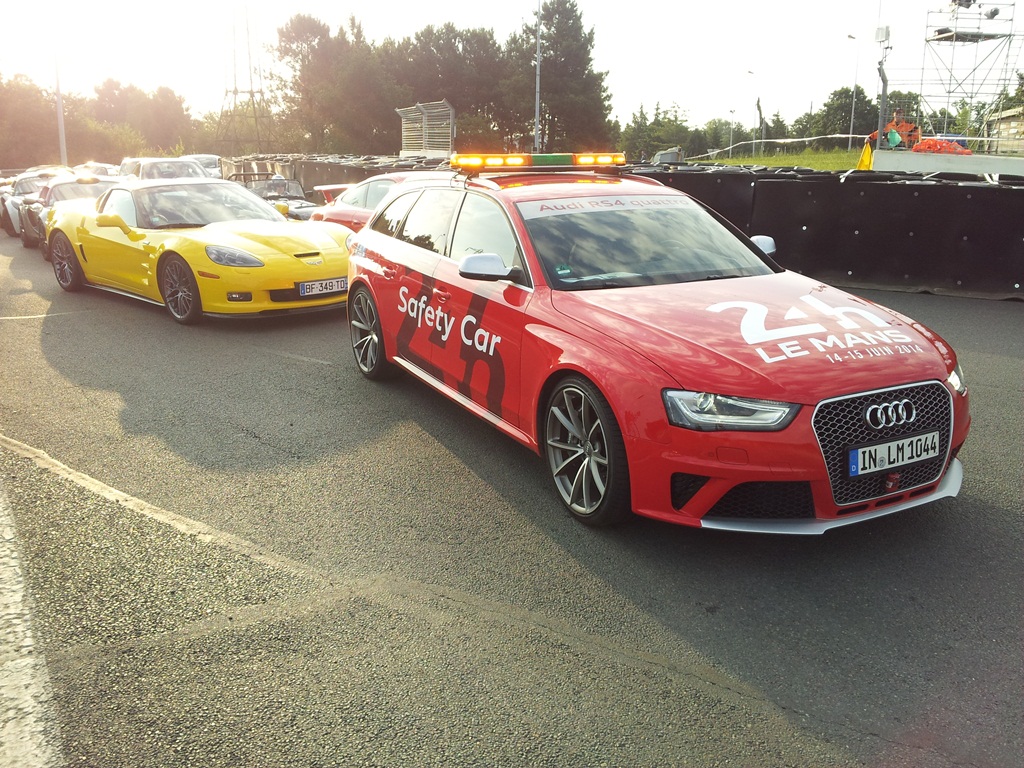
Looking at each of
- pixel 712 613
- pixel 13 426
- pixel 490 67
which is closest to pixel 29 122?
pixel 490 67

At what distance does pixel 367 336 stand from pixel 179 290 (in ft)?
11.5

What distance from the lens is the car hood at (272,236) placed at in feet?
30.1

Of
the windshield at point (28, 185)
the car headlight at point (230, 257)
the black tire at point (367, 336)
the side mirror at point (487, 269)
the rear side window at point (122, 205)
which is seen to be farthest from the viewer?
the windshield at point (28, 185)

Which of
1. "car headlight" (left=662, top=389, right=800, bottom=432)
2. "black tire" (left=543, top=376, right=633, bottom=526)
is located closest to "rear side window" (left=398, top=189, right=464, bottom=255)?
"black tire" (left=543, top=376, right=633, bottom=526)

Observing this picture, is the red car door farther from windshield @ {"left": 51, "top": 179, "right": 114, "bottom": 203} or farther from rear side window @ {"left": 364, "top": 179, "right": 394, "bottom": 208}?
windshield @ {"left": 51, "top": 179, "right": 114, "bottom": 203}

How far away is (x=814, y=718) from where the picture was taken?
2.83 m

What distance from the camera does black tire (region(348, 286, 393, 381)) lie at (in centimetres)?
661

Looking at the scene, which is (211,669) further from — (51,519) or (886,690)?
(886,690)

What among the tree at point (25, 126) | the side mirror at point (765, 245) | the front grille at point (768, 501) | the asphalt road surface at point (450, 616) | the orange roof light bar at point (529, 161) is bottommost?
the asphalt road surface at point (450, 616)

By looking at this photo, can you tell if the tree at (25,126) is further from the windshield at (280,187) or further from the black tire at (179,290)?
the black tire at (179,290)

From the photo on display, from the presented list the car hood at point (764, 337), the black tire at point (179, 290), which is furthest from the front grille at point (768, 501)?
the black tire at point (179, 290)

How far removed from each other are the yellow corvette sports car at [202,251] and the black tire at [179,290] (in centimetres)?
1

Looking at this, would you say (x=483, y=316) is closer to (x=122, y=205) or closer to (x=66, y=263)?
(x=122, y=205)

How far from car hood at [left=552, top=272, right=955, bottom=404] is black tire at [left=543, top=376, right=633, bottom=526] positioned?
327 mm
